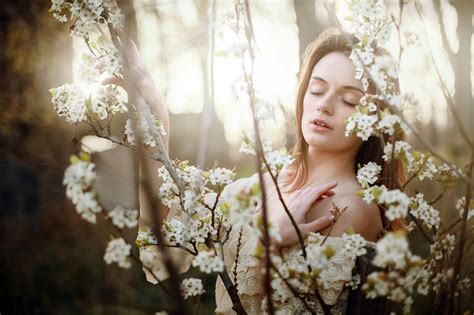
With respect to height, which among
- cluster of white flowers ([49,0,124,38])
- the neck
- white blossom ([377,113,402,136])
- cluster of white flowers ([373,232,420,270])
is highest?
cluster of white flowers ([49,0,124,38])

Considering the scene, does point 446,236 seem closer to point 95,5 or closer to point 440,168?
point 440,168

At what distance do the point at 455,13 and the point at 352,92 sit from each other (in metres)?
2.54

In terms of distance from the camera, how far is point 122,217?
101 centimetres

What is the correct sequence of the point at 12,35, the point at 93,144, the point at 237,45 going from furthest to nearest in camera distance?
the point at 93,144 < the point at 12,35 < the point at 237,45

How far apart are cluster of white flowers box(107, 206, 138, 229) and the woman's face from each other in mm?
1021

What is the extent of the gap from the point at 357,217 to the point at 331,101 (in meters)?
0.43

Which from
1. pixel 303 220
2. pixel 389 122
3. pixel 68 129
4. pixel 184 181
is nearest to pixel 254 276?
pixel 303 220

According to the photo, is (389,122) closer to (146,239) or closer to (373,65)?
(373,65)

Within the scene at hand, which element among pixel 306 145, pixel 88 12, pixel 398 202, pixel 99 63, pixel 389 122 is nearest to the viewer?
pixel 398 202

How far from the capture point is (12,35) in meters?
3.68

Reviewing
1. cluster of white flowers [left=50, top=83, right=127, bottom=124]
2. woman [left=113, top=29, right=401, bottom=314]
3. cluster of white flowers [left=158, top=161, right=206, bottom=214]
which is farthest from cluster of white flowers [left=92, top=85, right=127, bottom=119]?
cluster of white flowers [left=158, top=161, right=206, bottom=214]

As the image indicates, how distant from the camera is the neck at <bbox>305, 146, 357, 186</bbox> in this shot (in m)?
2.07

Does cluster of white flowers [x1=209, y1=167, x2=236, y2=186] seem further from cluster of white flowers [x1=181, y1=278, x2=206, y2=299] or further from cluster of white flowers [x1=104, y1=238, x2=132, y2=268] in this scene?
cluster of white flowers [x1=104, y1=238, x2=132, y2=268]

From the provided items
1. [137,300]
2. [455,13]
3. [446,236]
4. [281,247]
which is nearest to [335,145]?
[281,247]
